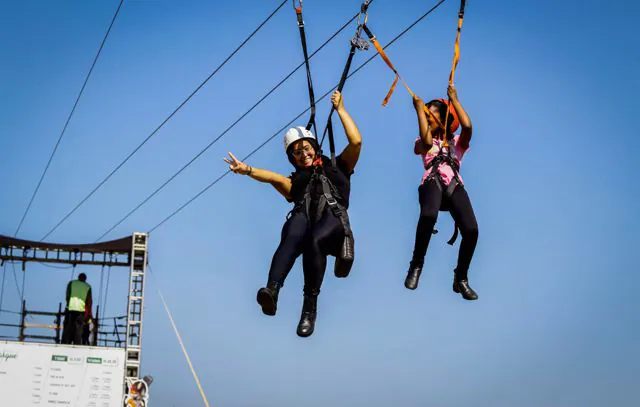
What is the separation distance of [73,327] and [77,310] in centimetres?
75

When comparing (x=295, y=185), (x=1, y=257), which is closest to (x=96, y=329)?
(x=1, y=257)

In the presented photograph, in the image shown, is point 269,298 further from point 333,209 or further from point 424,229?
point 424,229

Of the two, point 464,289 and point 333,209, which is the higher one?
point 333,209

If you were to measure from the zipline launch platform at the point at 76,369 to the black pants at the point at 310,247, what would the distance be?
14775mm

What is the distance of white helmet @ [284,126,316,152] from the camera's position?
791 centimetres

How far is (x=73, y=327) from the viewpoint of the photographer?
2027 centimetres

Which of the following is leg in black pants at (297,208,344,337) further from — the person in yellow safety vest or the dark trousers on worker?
the dark trousers on worker

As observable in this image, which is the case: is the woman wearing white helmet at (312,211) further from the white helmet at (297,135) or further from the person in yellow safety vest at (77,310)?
the person in yellow safety vest at (77,310)

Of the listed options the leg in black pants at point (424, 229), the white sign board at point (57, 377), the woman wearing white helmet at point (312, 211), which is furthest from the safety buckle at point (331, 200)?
the white sign board at point (57, 377)

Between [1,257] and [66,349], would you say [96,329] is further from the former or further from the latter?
[1,257]

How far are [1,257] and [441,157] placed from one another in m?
17.0

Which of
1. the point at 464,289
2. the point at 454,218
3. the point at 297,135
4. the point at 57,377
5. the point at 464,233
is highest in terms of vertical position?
the point at 57,377

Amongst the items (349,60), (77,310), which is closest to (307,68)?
(349,60)

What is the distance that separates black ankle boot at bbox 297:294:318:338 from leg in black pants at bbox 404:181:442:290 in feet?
2.58
